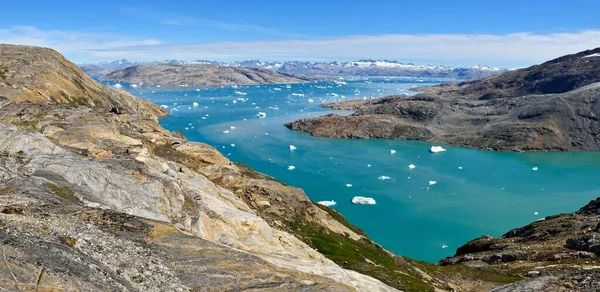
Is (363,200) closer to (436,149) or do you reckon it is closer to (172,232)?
(436,149)

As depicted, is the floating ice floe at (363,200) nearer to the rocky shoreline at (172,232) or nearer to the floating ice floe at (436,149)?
the rocky shoreline at (172,232)

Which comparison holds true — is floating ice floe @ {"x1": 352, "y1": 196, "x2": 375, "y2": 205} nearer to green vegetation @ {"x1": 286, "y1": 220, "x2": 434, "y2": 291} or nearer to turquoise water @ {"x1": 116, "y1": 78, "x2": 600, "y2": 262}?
turquoise water @ {"x1": 116, "y1": 78, "x2": 600, "y2": 262}

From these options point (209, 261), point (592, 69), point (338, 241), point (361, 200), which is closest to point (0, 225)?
point (209, 261)

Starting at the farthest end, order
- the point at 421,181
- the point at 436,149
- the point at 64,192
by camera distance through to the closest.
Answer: the point at 436,149 → the point at 421,181 → the point at 64,192

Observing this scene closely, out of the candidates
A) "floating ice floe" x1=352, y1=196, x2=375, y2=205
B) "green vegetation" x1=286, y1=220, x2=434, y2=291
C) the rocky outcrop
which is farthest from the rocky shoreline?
the rocky outcrop

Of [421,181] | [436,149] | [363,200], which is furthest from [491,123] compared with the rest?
[363,200]

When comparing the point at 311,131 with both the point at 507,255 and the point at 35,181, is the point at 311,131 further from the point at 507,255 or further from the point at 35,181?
the point at 35,181
